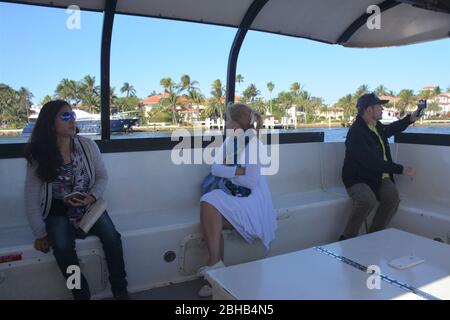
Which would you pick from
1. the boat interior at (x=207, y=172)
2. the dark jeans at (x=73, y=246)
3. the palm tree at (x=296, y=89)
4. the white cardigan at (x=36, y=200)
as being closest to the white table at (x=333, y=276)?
the dark jeans at (x=73, y=246)

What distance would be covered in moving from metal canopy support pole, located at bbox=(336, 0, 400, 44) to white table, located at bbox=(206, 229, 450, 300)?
2702 mm

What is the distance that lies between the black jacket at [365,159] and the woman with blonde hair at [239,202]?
3.61ft

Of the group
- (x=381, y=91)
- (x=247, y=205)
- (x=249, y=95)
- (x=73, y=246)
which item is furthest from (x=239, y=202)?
(x=381, y=91)

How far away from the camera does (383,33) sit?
4.09 meters

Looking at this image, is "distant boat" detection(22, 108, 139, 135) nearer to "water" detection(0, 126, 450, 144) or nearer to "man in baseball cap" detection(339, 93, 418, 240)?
"water" detection(0, 126, 450, 144)

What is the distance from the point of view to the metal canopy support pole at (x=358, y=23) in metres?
3.62

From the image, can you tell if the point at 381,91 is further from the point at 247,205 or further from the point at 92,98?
the point at 92,98

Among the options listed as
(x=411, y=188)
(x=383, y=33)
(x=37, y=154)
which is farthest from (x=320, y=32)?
(x=37, y=154)

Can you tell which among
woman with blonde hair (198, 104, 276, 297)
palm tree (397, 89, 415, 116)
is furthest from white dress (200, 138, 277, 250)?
palm tree (397, 89, 415, 116)

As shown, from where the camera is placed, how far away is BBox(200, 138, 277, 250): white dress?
8.27ft

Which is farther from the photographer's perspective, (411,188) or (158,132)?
(411,188)

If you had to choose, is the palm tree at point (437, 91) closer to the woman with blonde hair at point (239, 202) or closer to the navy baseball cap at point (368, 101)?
the navy baseball cap at point (368, 101)
